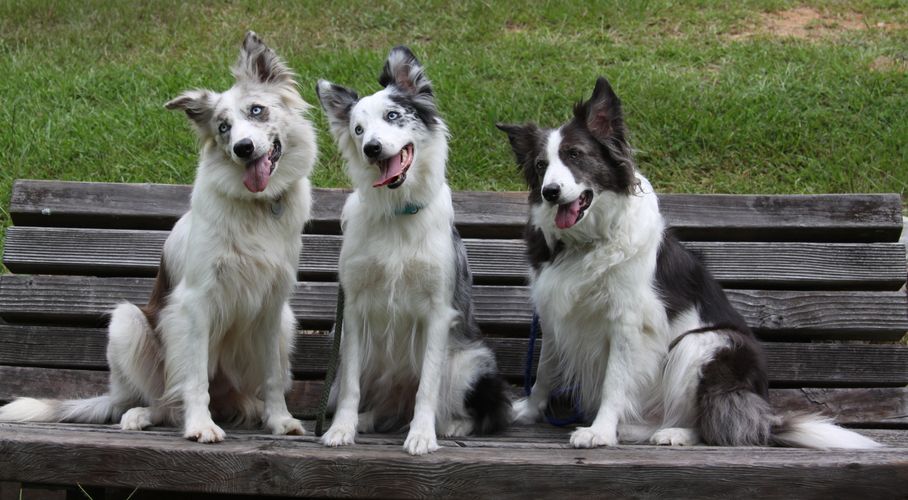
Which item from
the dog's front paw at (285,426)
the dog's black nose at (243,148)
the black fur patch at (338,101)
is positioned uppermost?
the black fur patch at (338,101)

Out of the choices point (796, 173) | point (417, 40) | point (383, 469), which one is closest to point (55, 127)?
point (417, 40)

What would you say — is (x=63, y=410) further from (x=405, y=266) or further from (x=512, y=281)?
(x=512, y=281)

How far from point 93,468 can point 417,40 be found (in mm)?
6571

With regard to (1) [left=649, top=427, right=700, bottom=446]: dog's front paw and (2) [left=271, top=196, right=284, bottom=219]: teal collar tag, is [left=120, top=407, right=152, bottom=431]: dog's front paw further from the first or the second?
(1) [left=649, top=427, right=700, bottom=446]: dog's front paw

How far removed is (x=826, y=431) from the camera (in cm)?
339

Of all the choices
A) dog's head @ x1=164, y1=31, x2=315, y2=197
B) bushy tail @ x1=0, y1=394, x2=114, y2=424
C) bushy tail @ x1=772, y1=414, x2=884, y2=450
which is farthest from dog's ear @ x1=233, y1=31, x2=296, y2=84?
bushy tail @ x1=772, y1=414, x2=884, y2=450

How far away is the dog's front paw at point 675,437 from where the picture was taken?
3521mm

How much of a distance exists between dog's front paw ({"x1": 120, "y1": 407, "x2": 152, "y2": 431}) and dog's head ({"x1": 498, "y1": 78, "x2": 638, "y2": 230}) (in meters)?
1.92

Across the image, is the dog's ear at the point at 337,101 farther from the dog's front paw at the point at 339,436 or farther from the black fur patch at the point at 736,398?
the black fur patch at the point at 736,398

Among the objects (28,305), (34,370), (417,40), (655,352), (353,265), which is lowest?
(34,370)

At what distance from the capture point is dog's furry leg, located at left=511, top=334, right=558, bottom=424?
4.01m

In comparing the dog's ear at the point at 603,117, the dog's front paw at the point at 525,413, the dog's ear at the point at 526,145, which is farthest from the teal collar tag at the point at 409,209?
the dog's front paw at the point at 525,413

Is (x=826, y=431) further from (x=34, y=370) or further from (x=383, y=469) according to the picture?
(x=34, y=370)

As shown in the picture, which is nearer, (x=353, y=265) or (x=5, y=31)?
(x=353, y=265)
